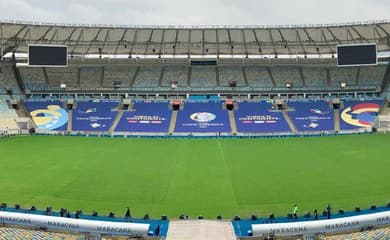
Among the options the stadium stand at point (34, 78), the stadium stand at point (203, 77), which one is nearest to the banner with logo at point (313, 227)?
the stadium stand at point (203, 77)

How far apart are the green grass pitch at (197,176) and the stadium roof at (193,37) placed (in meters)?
17.1

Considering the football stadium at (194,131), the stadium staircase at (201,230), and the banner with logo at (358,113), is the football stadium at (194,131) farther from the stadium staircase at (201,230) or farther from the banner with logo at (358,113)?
the banner with logo at (358,113)

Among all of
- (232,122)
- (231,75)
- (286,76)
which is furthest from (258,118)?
(286,76)

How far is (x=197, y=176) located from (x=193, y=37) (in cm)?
3428

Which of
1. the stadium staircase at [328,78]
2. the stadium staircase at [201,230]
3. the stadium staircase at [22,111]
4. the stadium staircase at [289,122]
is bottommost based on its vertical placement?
the stadium staircase at [201,230]

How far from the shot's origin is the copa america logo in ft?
188

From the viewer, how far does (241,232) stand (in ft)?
51.0

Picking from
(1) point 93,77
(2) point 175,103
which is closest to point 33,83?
(1) point 93,77

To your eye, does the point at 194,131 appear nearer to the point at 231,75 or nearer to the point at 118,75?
the point at 231,75

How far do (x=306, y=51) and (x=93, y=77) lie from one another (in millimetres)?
32992

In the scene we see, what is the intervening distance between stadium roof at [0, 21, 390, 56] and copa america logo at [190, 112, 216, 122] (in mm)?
10464

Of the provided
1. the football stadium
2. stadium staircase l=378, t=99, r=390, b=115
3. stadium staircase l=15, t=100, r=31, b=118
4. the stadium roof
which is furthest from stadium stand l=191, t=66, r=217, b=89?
stadium staircase l=15, t=100, r=31, b=118

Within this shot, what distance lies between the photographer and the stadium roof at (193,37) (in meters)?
53.9

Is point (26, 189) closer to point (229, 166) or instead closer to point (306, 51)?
point (229, 166)
